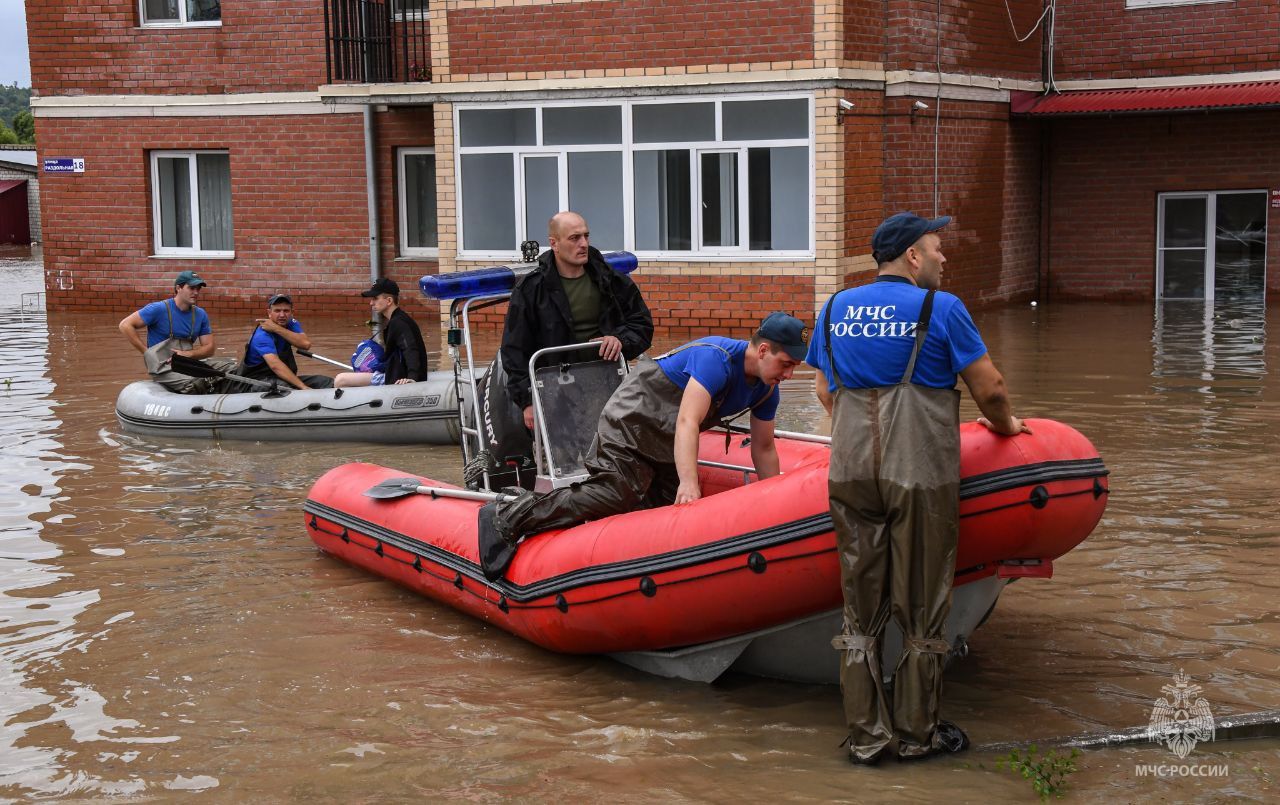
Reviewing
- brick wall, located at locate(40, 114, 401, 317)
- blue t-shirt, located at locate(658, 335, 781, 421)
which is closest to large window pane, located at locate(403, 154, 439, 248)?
brick wall, located at locate(40, 114, 401, 317)

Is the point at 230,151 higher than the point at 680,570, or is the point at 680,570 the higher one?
the point at 230,151

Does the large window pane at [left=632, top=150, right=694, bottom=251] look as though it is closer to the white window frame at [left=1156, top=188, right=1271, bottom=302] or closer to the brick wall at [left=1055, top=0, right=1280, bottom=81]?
the brick wall at [left=1055, top=0, right=1280, bottom=81]

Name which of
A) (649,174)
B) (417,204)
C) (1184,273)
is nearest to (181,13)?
(417,204)

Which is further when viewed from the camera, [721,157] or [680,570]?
[721,157]

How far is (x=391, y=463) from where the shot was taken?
1096 cm

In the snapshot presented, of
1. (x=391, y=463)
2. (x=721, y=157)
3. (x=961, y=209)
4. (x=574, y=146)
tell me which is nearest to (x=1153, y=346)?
(x=961, y=209)

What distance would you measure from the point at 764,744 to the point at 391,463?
5979 millimetres

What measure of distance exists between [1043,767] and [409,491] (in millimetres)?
3827

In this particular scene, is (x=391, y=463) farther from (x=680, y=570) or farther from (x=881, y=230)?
(x=881, y=230)

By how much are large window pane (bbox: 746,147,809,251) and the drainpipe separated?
5908mm

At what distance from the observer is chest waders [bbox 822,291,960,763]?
5082mm

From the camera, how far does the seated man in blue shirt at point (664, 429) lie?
237 inches

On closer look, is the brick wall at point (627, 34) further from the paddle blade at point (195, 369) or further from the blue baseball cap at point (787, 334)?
the blue baseball cap at point (787, 334)

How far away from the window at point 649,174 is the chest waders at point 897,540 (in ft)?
37.5
